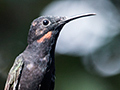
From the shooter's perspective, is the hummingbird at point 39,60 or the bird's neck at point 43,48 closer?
the hummingbird at point 39,60

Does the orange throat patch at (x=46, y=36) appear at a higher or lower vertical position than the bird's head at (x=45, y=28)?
lower

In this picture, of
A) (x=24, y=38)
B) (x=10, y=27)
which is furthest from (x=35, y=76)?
(x=10, y=27)

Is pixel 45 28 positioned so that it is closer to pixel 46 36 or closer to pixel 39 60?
pixel 46 36

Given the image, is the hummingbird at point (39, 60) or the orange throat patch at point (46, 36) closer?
the hummingbird at point (39, 60)

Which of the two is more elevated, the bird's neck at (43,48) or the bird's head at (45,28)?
the bird's head at (45,28)

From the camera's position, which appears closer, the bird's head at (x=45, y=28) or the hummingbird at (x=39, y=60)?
the hummingbird at (x=39, y=60)

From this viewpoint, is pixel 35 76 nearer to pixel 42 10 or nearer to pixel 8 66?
pixel 8 66

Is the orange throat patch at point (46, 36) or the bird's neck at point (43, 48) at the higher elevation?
A: the orange throat patch at point (46, 36)

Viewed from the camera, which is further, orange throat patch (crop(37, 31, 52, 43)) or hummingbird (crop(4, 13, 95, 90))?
orange throat patch (crop(37, 31, 52, 43))
